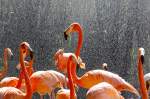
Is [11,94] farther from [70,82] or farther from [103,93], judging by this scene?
[103,93]

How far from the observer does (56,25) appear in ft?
25.8

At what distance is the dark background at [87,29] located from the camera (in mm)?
7566

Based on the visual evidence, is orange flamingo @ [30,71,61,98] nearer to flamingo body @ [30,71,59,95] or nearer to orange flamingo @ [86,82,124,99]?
flamingo body @ [30,71,59,95]

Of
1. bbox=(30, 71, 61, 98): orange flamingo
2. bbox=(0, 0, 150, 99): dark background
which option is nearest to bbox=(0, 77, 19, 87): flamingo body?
bbox=(30, 71, 61, 98): orange flamingo

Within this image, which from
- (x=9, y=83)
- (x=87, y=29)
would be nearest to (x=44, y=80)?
(x=9, y=83)

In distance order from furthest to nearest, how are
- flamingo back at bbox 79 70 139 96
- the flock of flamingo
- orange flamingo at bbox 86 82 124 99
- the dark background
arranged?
1. the dark background
2. flamingo back at bbox 79 70 139 96
3. the flock of flamingo
4. orange flamingo at bbox 86 82 124 99

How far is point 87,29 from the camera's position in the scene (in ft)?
26.0

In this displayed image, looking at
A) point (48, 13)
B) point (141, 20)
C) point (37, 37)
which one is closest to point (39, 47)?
point (37, 37)

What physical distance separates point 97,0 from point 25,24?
1.36 meters

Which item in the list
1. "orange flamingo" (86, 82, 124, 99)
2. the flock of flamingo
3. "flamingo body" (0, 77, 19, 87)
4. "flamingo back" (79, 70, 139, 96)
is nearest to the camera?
"orange flamingo" (86, 82, 124, 99)

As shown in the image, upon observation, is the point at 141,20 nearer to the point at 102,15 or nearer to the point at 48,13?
the point at 102,15

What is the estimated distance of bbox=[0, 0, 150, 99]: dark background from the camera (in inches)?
298

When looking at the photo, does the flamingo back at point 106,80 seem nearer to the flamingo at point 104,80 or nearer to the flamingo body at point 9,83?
the flamingo at point 104,80

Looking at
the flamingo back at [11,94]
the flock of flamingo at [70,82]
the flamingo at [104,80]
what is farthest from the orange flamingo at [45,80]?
the flamingo back at [11,94]
